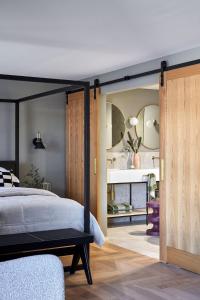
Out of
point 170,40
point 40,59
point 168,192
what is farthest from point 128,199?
point 170,40

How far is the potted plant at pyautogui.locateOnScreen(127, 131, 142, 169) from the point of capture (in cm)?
781

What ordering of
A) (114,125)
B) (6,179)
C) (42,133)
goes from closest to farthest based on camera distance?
(6,179) < (42,133) < (114,125)

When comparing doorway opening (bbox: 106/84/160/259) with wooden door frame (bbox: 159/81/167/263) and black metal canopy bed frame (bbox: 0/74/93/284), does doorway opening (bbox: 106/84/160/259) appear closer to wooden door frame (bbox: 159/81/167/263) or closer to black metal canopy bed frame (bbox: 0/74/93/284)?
wooden door frame (bbox: 159/81/167/263)

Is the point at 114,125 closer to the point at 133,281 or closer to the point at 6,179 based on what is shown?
the point at 6,179

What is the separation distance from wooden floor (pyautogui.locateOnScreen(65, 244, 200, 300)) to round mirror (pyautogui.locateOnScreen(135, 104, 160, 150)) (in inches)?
122

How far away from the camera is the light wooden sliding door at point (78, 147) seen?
6.61m

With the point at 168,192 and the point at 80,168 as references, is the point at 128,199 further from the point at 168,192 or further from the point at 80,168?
the point at 168,192

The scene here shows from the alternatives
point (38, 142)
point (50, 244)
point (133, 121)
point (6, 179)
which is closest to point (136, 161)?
point (133, 121)

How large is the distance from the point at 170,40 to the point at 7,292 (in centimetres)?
329

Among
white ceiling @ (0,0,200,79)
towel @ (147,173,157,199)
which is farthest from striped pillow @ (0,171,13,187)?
towel @ (147,173,157,199)

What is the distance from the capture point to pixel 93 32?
13.5 feet

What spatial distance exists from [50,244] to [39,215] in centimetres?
74

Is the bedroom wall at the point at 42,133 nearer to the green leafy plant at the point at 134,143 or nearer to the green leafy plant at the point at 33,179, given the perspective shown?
the green leafy plant at the point at 33,179

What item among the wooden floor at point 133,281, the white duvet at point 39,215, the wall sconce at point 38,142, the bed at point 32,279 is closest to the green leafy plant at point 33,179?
the wall sconce at point 38,142
